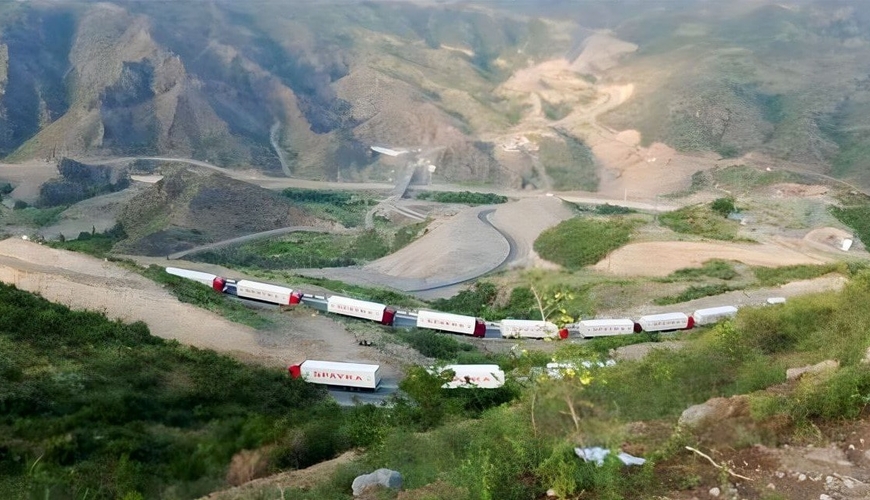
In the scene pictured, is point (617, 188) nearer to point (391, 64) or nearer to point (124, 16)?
point (391, 64)

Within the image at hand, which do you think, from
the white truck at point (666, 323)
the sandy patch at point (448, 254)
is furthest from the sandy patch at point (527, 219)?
the white truck at point (666, 323)

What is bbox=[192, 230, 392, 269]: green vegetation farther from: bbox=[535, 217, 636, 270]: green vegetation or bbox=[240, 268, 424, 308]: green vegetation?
bbox=[535, 217, 636, 270]: green vegetation

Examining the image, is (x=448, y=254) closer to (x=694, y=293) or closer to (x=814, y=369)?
(x=694, y=293)

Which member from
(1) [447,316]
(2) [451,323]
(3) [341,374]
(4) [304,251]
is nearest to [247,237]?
(4) [304,251]

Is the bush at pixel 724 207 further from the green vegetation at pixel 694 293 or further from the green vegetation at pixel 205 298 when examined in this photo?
the green vegetation at pixel 205 298

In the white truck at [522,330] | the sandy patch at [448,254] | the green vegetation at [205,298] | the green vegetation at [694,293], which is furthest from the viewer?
the sandy patch at [448,254]

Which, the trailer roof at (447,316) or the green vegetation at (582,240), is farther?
the green vegetation at (582,240)

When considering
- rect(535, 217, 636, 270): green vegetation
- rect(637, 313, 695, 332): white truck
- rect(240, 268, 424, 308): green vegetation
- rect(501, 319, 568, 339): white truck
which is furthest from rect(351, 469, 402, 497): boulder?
rect(535, 217, 636, 270): green vegetation
